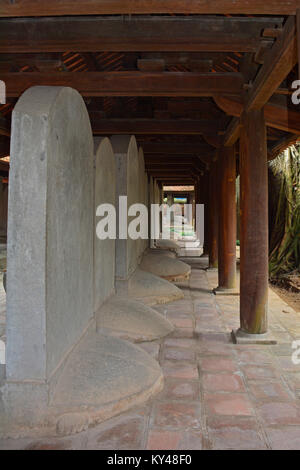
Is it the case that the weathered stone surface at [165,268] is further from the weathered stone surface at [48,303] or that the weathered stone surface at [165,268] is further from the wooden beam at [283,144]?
the weathered stone surface at [48,303]

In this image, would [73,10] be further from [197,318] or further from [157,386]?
[197,318]

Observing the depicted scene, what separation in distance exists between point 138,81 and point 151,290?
3359mm

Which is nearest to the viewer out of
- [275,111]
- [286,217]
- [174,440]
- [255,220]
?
[174,440]

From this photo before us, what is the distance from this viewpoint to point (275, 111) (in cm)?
523

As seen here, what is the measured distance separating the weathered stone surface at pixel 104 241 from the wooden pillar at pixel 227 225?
8.46 feet

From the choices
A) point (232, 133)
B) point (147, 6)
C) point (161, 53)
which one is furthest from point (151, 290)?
point (147, 6)

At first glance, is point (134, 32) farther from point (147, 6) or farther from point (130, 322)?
point (130, 322)

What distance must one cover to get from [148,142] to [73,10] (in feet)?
22.1

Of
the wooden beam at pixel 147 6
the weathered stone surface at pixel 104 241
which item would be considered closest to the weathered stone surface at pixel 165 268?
the weathered stone surface at pixel 104 241

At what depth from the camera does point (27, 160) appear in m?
2.80

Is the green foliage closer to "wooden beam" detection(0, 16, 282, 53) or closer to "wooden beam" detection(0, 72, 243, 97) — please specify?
"wooden beam" detection(0, 72, 243, 97)

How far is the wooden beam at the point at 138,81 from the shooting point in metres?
4.97

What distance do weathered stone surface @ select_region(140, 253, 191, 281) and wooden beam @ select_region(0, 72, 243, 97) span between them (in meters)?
4.62
